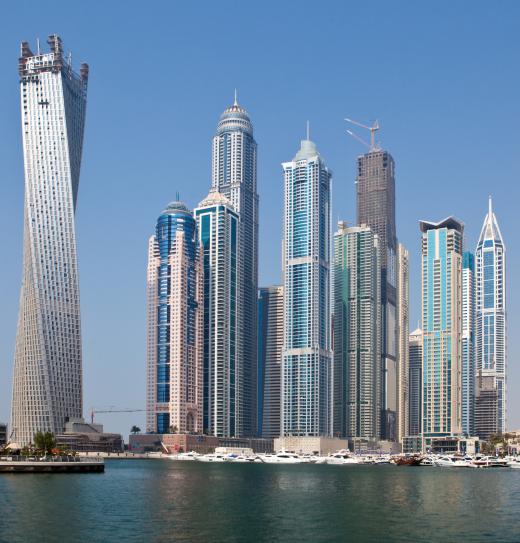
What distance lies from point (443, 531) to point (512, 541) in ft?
31.4

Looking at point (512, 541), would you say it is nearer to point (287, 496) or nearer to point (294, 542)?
point (294, 542)

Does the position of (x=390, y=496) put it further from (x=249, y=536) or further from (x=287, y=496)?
(x=249, y=536)

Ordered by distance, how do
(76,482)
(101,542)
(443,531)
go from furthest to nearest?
(76,482) → (443,531) → (101,542)

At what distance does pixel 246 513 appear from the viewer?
125875 millimetres

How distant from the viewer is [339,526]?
364 ft

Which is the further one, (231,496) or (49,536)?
(231,496)

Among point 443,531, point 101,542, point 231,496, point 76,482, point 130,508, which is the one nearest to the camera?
point 101,542

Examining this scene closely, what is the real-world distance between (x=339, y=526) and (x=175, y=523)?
1900 centimetres

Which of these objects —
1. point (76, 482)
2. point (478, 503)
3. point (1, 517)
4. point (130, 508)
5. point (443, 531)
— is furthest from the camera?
point (76, 482)

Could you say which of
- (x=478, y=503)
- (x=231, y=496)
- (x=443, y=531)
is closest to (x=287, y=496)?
(x=231, y=496)

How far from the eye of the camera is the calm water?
101500 millimetres

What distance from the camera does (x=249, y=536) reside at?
100 metres

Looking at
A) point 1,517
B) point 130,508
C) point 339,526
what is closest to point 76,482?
point 130,508

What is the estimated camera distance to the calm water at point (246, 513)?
102 metres
